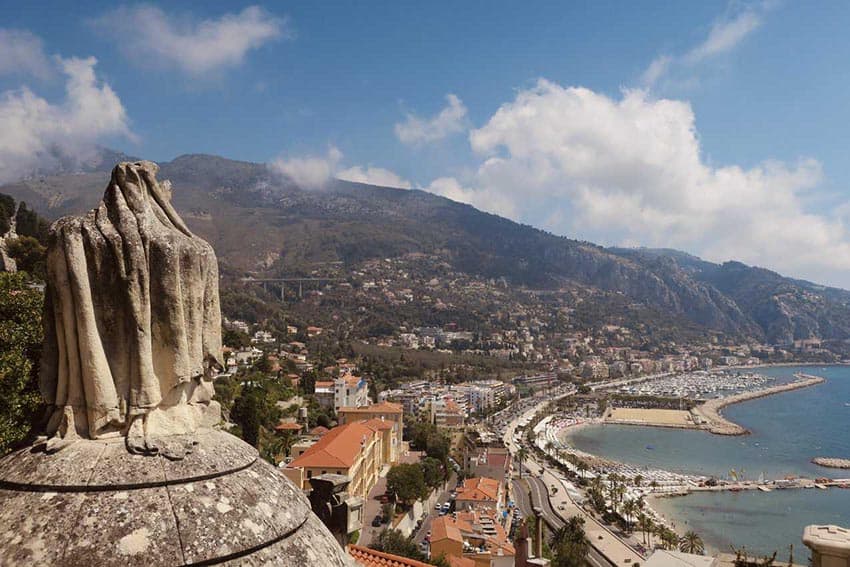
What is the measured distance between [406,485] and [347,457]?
12.3ft

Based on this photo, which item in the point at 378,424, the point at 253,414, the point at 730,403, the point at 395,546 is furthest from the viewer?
the point at 730,403

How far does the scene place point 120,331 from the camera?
3.98m

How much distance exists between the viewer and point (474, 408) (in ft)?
320

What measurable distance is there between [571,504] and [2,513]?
50.3 meters

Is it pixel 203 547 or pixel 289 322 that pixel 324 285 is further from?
pixel 203 547

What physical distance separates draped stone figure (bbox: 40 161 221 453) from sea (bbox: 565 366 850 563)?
65.1 ft

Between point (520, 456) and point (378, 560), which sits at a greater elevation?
point (378, 560)

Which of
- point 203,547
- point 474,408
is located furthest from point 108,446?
point 474,408

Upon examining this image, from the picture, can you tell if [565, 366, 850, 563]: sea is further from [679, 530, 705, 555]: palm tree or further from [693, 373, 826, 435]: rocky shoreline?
[679, 530, 705, 555]: palm tree

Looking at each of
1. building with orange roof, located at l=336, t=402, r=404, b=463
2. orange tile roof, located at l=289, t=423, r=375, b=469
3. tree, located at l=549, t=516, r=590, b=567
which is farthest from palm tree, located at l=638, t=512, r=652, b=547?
orange tile roof, located at l=289, t=423, r=375, b=469

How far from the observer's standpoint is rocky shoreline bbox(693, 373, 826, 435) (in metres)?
95.1

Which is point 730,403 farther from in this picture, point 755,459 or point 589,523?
point 589,523

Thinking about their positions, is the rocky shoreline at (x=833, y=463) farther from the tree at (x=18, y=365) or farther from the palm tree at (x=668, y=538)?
the tree at (x=18, y=365)

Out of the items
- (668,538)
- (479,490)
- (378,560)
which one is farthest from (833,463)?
(378,560)
